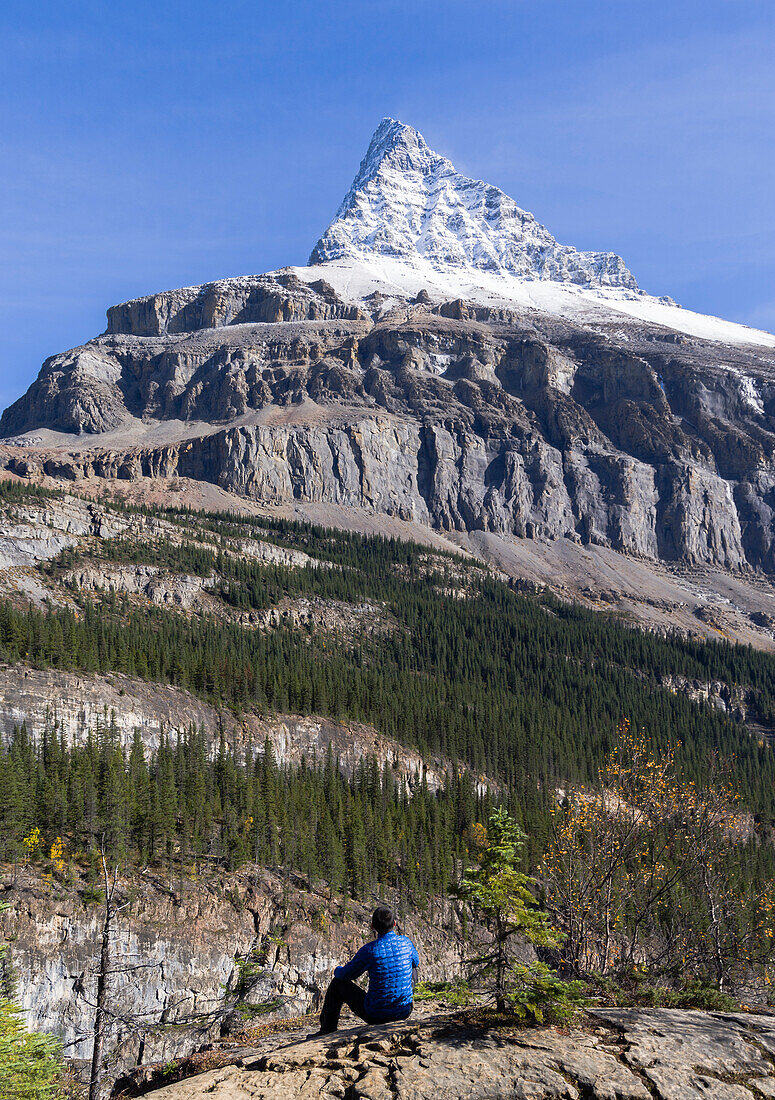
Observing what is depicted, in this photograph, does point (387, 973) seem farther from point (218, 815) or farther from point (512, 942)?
point (218, 815)

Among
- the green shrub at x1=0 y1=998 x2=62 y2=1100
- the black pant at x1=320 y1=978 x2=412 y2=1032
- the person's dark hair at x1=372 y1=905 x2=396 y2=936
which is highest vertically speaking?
the person's dark hair at x1=372 y1=905 x2=396 y2=936

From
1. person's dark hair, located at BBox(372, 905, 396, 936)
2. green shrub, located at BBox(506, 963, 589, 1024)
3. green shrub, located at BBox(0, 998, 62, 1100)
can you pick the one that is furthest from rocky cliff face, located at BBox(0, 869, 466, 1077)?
green shrub, located at BBox(506, 963, 589, 1024)

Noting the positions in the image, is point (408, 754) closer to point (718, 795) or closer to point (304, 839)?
point (304, 839)

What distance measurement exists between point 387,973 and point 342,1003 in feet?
3.68

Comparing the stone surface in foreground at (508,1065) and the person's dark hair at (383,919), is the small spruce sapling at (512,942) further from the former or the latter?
the person's dark hair at (383,919)

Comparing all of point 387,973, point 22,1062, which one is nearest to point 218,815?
point 22,1062

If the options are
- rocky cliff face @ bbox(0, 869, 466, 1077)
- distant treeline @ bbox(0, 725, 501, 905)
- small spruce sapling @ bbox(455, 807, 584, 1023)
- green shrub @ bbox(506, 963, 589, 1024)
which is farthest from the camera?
distant treeline @ bbox(0, 725, 501, 905)

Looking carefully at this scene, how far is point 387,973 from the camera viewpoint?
39.0 ft

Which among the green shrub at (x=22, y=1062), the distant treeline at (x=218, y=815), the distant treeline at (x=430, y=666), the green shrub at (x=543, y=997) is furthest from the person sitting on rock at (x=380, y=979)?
the distant treeline at (x=430, y=666)

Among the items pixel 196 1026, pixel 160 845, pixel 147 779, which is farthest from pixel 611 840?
pixel 147 779

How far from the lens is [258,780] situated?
237 ft

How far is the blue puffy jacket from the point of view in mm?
11781

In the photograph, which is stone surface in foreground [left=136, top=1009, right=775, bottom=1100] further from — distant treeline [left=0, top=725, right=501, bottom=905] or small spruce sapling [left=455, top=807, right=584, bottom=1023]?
distant treeline [left=0, top=725, right=501, bottom=905]

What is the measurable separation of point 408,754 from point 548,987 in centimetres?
9170
